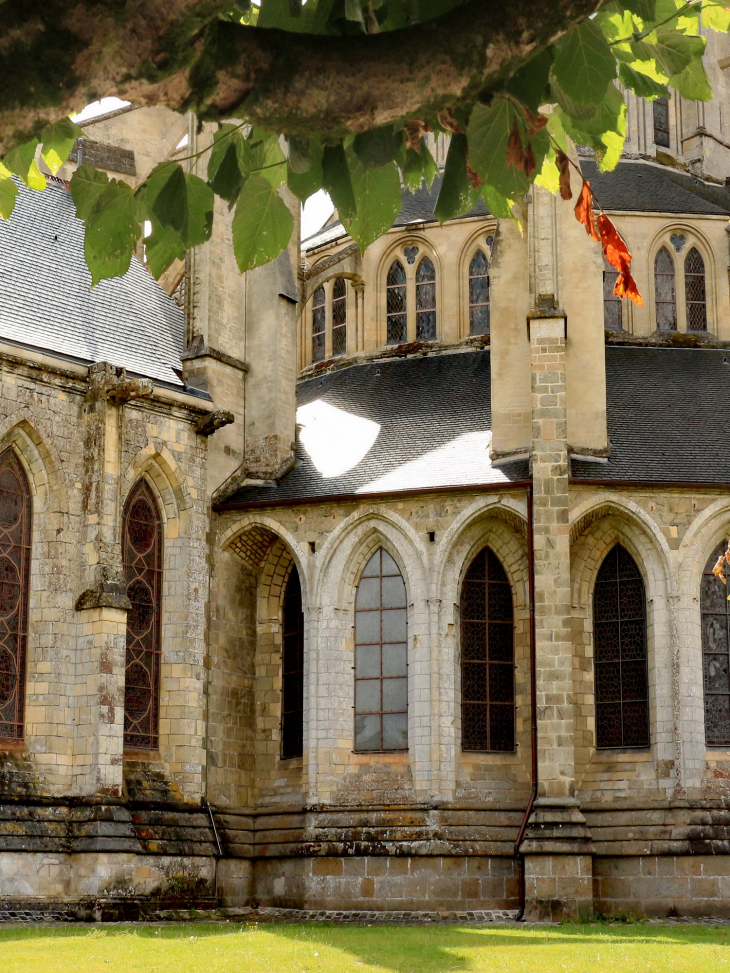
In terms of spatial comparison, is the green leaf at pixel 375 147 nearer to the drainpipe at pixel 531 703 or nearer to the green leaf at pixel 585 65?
the green leaf at pixel 585 65

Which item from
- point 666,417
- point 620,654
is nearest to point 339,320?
point 666,417

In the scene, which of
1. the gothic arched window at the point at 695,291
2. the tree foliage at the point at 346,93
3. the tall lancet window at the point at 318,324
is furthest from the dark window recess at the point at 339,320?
the tree foliage at the point at 346,93

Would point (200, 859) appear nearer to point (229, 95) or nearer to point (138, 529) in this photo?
point (138, 529)

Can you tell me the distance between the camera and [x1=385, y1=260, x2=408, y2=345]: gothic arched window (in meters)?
26.6

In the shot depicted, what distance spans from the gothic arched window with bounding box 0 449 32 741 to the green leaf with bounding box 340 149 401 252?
51.7 feet

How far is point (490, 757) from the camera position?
2053cm

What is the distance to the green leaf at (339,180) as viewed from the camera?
148 inches

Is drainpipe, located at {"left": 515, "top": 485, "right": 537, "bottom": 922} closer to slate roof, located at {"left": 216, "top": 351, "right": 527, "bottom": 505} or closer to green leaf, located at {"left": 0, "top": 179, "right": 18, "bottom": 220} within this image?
slate roof, located at {"left": 216, "top": 351, "right": 527, "bottom": 505}

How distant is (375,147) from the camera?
12.1ft

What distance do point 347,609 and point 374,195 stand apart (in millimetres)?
17483

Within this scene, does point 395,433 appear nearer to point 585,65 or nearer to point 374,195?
point 374,195

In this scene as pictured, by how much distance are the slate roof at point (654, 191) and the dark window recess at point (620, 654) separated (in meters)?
7.91

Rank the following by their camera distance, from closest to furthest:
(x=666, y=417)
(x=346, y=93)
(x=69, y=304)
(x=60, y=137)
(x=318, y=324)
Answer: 1. (x=346, y=93)
2. (x=60, y=137)
3. (x=69, y=304)
4. (x=666, y=417)
5. (x=318, y=324)

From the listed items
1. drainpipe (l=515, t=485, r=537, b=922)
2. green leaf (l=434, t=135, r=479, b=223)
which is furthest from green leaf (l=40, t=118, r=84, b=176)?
drainpipe (l=515, t=485, r=537, b=922)
